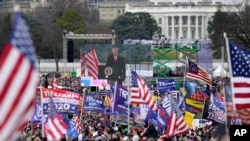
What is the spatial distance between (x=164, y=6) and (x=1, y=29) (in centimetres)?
6765

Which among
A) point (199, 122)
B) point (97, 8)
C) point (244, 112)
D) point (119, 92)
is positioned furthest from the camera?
point (97, 8)

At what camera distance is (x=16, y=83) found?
9.27m

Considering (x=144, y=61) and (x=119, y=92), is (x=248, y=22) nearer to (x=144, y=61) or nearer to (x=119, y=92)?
(x=144, y=61)

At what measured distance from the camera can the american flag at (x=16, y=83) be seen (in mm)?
9156

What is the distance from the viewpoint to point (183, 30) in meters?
155

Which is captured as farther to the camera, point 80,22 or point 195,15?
point 195,15

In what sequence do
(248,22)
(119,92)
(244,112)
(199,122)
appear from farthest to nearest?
(248,22), (199,122), (119,92), (244,112)

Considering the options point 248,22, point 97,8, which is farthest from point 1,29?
point 97,8

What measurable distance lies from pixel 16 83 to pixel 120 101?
12.2m

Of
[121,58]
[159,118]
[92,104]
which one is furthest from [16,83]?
[121,58]

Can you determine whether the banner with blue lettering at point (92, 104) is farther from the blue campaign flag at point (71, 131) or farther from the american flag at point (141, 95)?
the american flag at point (141, 95)

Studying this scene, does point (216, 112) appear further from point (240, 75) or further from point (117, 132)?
point (240, 75)

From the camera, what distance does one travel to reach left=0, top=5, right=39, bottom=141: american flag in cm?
916

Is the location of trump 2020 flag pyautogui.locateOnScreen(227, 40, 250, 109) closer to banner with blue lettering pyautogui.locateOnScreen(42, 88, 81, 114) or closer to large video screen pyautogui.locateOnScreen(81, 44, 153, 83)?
banner with blue lettering pyautogui.locateOnScreen(42, 88, 81, 114)
